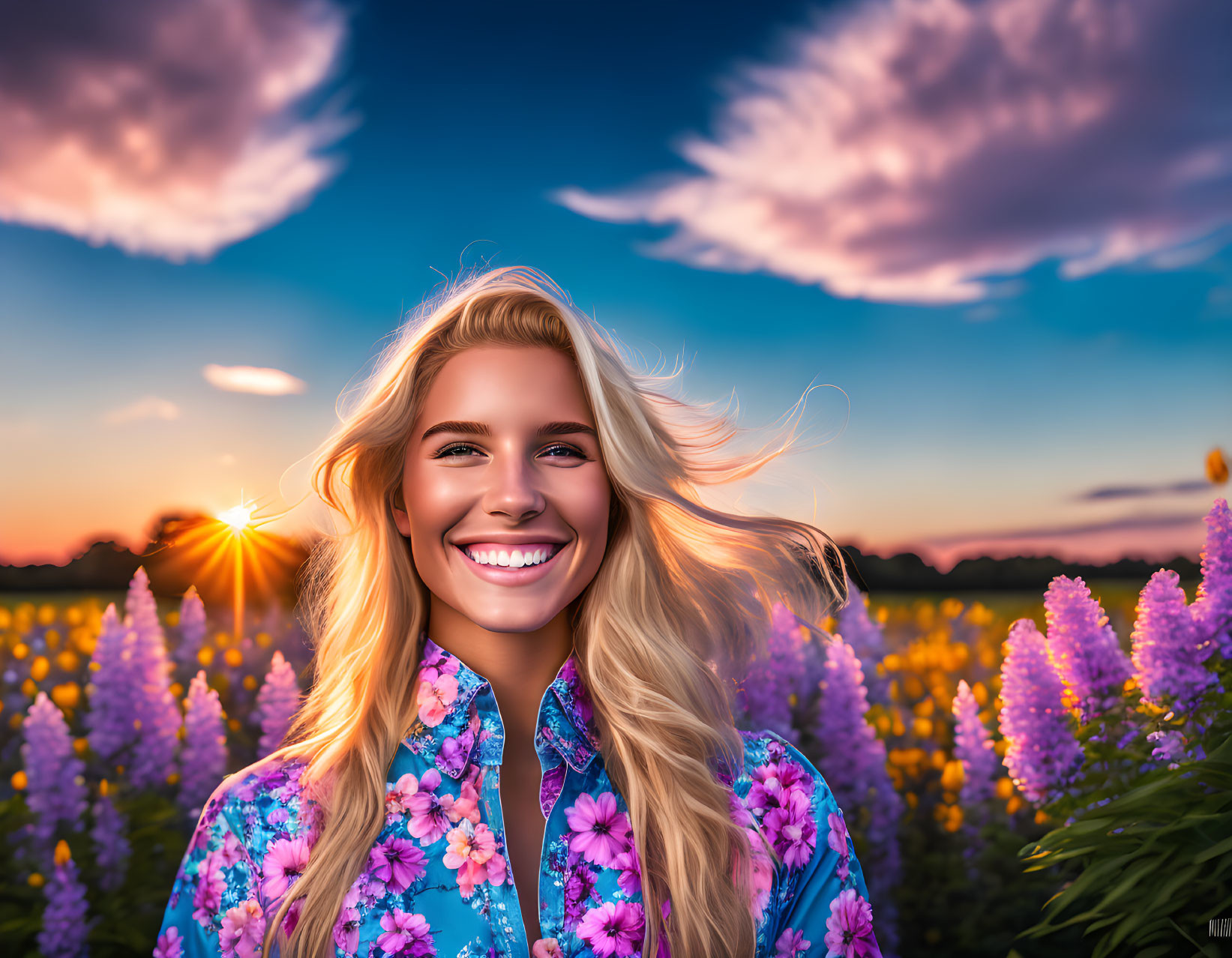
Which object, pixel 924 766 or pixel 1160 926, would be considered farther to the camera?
pixel 924 766

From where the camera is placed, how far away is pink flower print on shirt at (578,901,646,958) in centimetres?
171

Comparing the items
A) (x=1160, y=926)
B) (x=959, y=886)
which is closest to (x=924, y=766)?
(x=959, y=886)

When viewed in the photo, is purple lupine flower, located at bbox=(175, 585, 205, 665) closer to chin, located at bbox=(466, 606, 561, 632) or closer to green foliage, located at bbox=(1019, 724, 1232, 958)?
chin, located at bbox=(466, 606, 561, 632)

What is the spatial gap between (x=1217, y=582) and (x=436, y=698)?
2647 millimetres

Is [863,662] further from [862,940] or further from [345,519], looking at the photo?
[345,519]

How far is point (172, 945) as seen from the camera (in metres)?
1.72

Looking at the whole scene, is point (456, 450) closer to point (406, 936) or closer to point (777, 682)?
point (406, 936)

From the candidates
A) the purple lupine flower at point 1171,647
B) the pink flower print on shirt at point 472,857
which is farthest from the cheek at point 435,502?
the purple lupine flower at point 1171,647

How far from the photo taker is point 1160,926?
2.55 m

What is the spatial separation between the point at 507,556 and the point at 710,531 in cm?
61

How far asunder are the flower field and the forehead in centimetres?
130

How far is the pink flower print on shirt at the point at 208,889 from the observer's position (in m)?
1.71

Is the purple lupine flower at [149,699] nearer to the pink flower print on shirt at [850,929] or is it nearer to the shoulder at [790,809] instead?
the shoulder at [790,809]

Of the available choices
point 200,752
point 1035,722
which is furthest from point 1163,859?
point 200,752
